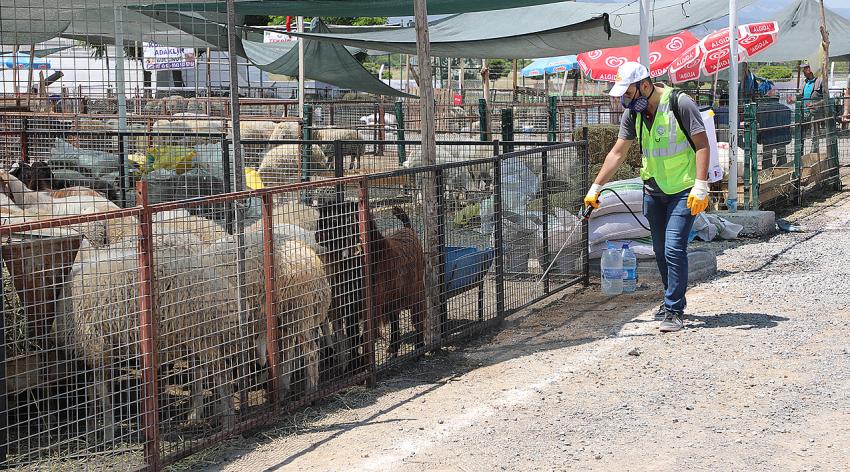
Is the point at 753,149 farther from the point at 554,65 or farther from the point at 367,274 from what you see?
the point at 554,65

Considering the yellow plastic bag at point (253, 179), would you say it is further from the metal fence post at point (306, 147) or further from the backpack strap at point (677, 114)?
the backpack strap at point (677, 114)

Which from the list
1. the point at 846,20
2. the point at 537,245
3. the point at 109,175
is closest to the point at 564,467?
the point at 537,245

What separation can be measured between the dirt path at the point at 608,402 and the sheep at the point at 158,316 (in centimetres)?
55

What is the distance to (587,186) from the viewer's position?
9.92 metres

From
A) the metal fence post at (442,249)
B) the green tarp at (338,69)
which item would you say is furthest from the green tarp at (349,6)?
the green tarp at (338,69)

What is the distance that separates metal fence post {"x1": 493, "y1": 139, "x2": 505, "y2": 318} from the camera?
8.16m

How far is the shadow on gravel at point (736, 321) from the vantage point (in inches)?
318

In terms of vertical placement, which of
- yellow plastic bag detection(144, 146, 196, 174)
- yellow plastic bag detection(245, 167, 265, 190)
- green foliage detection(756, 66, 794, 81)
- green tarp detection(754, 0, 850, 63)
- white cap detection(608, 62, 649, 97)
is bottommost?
yellow plastic bag detection(245, 167, 265, 190)

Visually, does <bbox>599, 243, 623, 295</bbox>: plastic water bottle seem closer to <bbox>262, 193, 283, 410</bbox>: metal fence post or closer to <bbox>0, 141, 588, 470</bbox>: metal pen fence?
<bbox>0, 141, 588, 470</bbox>: metal pen fence

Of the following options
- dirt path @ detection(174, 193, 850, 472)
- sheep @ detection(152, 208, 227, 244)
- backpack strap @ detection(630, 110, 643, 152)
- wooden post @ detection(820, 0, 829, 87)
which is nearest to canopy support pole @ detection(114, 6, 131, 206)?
sheep @ detection(152, 208, 227, 244)

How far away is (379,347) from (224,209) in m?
1.80

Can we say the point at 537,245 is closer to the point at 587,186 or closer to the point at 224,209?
the point at 587,186

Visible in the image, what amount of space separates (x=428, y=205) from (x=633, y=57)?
1607 centimetres

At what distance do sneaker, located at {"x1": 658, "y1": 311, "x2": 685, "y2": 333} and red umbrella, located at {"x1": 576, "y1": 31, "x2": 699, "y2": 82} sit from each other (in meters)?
12.5
